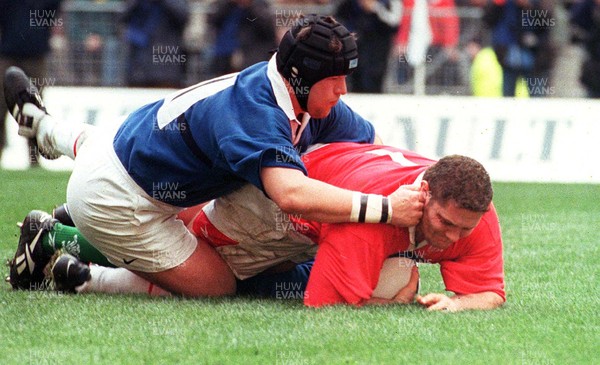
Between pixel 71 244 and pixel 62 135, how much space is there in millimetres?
754

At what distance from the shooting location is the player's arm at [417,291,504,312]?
19.4ft

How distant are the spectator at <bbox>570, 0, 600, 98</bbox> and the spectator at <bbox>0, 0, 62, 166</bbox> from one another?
7.53 m

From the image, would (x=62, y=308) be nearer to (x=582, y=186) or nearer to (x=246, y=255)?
(x=246, y=255)

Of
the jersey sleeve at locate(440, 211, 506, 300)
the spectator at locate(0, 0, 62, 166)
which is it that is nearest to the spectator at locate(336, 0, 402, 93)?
the spectator at locate(0, 0, 62, 166)

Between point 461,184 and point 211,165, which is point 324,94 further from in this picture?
point 461,184

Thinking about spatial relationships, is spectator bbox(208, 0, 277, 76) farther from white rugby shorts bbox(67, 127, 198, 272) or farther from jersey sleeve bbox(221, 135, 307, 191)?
jersey sleeve bbox(221, 135, 307, 191)

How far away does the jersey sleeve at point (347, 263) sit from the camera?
5.73 metres

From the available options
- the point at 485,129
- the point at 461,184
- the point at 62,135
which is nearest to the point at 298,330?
the point at 461,184

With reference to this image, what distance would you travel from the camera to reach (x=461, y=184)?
5570mm

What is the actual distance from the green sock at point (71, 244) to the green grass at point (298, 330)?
1.01 feet

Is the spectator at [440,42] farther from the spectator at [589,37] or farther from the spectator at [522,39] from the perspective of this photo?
the spectator at [589,37]

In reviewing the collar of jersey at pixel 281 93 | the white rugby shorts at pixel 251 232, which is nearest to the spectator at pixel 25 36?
the white rugby shorts at pixel 251 232

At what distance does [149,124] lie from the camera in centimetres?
616

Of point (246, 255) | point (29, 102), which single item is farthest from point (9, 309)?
point (29, 102)
